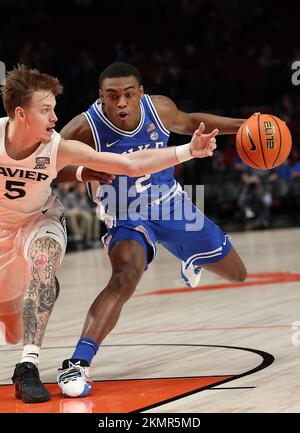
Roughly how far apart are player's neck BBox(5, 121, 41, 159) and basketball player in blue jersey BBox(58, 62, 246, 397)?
40cm

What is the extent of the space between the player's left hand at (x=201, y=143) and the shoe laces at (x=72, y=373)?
1311 mm

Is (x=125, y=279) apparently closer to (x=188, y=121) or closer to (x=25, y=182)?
(x=25, y=182)

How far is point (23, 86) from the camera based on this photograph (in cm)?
496

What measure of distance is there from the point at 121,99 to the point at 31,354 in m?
1.65

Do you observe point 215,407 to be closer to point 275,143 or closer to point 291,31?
point 275,143

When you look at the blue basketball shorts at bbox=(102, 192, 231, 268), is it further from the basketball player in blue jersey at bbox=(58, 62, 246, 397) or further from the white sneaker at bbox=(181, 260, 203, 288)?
the white sneaker at bbox=(181, 260, 203, 288)

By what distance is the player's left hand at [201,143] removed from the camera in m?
4.78

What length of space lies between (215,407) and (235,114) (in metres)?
15.8

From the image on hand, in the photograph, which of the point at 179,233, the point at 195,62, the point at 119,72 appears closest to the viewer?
the point at 119,72

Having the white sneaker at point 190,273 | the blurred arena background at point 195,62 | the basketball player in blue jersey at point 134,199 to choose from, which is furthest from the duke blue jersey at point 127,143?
the blurred arena background at point 195,62

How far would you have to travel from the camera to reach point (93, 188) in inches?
226

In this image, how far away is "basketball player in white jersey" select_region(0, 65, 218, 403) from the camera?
4891mm

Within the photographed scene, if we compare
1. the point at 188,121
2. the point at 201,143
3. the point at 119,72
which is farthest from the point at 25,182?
the point at 188,121
